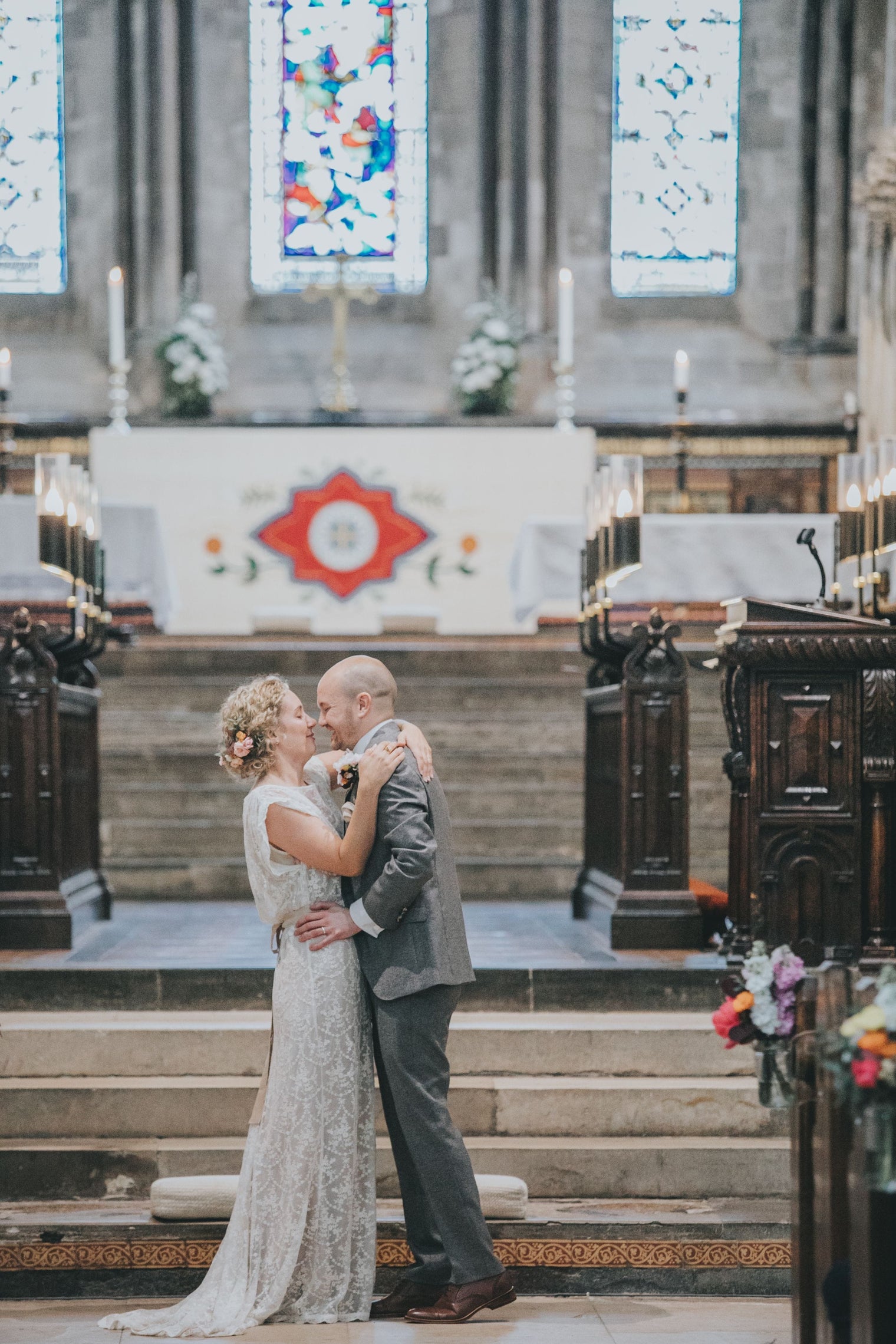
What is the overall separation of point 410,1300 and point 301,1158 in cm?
44

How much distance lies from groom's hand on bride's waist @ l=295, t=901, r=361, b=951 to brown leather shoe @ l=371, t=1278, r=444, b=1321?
0.87m

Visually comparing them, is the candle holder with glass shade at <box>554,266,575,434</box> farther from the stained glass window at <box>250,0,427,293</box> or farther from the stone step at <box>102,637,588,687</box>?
the stained glass window at <box>250,0,427,293</box>

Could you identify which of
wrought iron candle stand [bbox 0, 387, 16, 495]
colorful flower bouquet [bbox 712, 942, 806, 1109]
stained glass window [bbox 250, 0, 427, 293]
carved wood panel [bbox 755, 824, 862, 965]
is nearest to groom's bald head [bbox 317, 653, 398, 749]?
colorful flower bouquet [bbox 712, 942, 806, 1109]

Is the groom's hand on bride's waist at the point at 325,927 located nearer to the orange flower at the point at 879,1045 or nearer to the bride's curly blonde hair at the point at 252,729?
the bride's curly blonde hair at the point at 252,729

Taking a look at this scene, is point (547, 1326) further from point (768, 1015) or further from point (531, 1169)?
point (768, 1015)

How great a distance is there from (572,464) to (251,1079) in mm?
5747

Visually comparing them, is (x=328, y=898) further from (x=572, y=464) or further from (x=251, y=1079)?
(x=572, y=464)

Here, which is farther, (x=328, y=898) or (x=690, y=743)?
(x=690, y=743)

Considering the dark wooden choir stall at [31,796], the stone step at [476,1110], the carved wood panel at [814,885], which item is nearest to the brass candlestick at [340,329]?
the dark wooden choir stall at [31,796]

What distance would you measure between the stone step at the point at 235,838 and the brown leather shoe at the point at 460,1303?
3.96 metres

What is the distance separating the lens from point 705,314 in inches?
484

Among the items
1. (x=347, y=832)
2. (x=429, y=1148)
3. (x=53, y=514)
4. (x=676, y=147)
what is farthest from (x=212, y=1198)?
(x=676, y=147)

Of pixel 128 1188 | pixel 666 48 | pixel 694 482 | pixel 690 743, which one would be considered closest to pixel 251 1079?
pixel 128 1188

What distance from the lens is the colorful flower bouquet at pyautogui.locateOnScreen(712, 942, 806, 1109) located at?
322 centimetres
